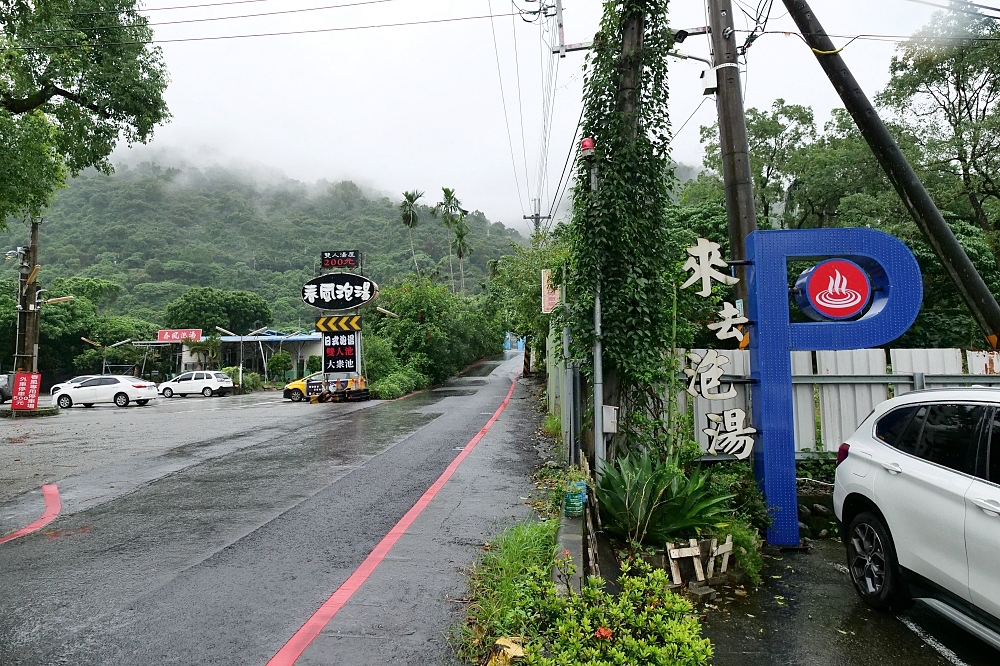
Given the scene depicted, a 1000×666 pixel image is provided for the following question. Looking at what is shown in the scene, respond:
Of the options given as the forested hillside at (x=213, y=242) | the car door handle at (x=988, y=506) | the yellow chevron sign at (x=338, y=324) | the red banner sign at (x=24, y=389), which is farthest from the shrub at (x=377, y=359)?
the forested hillside at (x=213, y=242)

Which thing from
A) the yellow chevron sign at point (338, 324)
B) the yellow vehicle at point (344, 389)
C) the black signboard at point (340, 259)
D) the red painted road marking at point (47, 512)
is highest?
the black signboard at point (340, 259)

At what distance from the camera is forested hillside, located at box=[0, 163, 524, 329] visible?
71.8 meters

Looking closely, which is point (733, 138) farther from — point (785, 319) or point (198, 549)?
point (198, 549)

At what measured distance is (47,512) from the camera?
22.4 feet

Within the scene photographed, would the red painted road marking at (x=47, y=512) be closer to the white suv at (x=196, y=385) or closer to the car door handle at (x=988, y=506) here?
the car door handle at (x=988, y=506)

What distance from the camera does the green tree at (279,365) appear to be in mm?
42125

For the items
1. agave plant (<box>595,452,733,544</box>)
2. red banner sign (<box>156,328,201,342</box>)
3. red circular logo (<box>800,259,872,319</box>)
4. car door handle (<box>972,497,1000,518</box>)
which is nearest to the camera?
car door handle (<box>972,497,1000,518</box>)

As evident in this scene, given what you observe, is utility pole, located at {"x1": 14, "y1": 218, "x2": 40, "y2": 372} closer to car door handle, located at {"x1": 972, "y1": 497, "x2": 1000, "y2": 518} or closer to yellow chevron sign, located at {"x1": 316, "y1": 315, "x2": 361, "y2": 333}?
yellow chevron sign, located at {"x1": 316, "y1": 315, "x2": 361, "y2": 333}

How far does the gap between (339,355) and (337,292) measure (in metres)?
2.60

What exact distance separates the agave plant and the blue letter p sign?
2.70ft

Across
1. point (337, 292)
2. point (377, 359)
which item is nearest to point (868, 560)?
point (337, 292)

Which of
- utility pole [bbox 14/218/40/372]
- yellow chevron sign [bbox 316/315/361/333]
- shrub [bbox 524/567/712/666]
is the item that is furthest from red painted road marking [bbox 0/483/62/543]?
yellow chevron sign [bbox 316/315/361/333]

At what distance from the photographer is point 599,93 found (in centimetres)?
642

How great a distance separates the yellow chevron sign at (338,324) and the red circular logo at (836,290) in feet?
68.6
